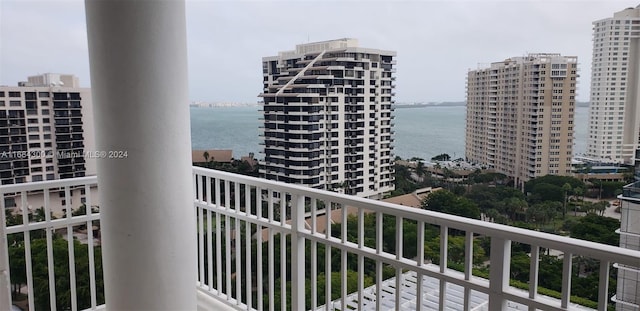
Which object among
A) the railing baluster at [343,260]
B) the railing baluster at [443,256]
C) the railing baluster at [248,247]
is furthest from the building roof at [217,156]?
the railing baluster at [443,256]

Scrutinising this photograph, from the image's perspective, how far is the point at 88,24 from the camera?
203 centimetres

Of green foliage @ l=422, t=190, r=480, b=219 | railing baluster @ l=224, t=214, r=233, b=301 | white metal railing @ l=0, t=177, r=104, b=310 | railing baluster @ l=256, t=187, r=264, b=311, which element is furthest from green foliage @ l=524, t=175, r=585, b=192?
white metal railing @ l=0, t=177, r=104, b=310

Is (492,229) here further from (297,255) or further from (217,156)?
(217,156)

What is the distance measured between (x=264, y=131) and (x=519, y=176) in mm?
1664

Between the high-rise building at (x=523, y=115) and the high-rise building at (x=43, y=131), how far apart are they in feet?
7.91

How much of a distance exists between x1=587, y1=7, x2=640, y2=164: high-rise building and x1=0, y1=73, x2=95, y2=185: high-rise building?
2876 mm

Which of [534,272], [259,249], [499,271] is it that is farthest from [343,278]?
[534,272]

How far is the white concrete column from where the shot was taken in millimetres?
1983

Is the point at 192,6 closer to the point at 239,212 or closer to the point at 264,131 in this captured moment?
the point at 264,131

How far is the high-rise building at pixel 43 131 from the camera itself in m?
2.99

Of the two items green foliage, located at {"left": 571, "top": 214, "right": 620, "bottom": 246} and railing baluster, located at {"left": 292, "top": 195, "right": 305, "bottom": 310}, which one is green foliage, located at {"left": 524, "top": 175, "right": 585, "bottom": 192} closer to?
green foliage, located at {"left": 571, "top": 214, "right": 620, "bottom": 246}

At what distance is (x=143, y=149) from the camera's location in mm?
2053

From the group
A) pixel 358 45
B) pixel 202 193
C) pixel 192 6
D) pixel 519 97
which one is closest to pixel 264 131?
pixel 202 193

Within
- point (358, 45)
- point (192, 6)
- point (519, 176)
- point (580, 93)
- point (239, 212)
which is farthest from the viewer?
point (192, 6)
